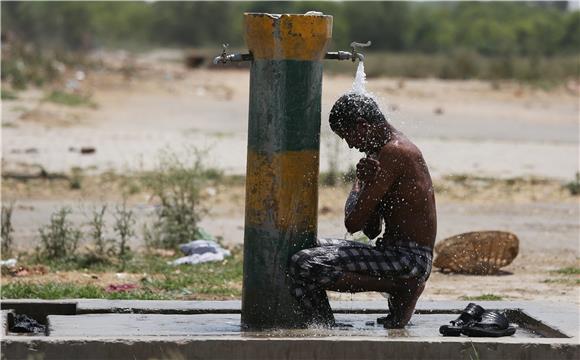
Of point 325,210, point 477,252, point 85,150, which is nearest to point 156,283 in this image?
point 477,252

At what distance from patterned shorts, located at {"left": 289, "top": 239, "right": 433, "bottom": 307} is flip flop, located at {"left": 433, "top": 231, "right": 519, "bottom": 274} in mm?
3495

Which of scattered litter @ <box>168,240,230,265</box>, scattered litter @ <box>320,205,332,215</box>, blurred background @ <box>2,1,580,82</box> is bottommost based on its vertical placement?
scattered litter @ <box>168,240,230,265</box>

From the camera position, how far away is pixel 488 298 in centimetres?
858

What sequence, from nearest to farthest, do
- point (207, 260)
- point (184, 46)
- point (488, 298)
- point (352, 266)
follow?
1. point (352, 266)
2. point (488, 298)
3. point (207, 260)
4. point (184, 46)

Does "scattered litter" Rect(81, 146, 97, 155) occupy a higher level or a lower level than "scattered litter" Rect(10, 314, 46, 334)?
higher

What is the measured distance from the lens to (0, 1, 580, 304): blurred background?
9891 millimetres

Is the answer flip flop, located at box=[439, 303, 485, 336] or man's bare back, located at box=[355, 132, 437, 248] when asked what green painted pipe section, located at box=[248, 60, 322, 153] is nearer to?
man's bare back, located at box=[355, 132, 437, 248]

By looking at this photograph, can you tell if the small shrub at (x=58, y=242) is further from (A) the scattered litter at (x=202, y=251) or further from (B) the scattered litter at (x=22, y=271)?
(A) the scattered litter at (x=202, y=251)

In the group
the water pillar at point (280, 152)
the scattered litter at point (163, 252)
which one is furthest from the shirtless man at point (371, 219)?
the scattered litter at point (163, 252)

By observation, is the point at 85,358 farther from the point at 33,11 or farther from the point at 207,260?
the point at 33,11

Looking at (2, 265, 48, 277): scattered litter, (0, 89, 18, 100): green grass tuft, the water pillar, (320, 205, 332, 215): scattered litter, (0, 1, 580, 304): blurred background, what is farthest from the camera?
(0, 89, 18, 100): green grass tuft

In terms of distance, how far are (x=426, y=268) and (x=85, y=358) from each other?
5.54 ft

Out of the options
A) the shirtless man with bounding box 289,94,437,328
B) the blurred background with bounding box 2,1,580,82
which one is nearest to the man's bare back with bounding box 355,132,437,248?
the shirtless man with bounding box 289,94,437,328

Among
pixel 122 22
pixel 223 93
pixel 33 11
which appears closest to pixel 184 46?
pixel 122 22
